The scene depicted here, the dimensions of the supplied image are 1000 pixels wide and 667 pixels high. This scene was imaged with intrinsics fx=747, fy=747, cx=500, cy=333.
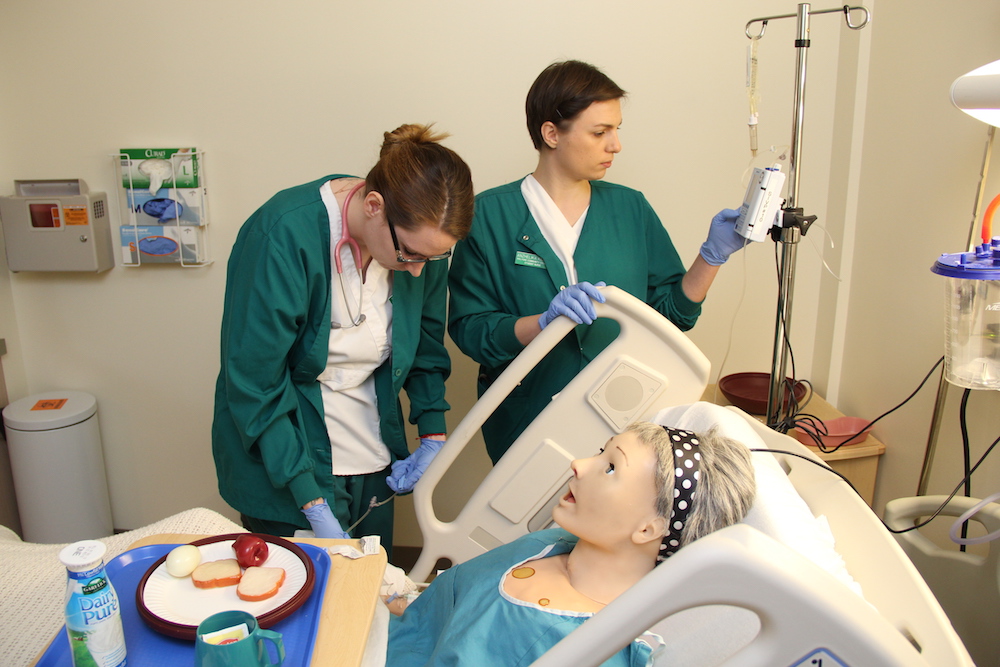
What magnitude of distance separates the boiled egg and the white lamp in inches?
66.6

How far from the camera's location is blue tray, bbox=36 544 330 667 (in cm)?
120

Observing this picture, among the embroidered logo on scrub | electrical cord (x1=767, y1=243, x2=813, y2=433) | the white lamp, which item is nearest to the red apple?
the embroidered logo on scrub

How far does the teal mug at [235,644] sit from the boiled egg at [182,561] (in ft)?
0.90

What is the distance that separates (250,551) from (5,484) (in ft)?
7.08

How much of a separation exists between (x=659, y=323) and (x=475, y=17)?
4.80 feet

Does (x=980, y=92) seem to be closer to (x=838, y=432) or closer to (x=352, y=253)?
(x=838, y=432)

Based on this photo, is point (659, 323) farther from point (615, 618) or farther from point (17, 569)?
point (17, 569)

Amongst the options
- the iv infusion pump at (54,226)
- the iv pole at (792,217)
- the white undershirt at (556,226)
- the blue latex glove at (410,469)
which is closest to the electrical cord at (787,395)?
the iv pole at (792,217)

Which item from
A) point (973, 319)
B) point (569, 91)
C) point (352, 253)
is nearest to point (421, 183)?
point (352, 253)

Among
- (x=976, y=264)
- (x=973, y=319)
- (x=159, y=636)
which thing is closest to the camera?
(x=159, y=636)

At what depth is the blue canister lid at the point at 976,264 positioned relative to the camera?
4.86ft

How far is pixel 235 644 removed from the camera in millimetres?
1060

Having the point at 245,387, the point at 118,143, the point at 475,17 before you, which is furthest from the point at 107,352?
the point at 475,17

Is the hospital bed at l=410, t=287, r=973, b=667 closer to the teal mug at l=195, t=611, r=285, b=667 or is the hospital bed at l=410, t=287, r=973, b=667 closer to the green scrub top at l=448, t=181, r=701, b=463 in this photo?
the green scrub top at l=448, t=181, r=701, b=463
